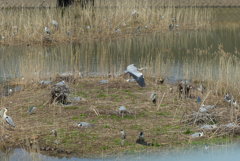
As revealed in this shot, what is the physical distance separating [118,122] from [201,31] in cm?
1102

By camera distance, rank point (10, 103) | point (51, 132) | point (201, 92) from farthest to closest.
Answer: point (201, 92), point (10, 103), point (51, 132)

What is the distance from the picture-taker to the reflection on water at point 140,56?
399 inches

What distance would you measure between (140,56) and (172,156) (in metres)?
7.01

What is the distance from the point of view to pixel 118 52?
13695 millimetres

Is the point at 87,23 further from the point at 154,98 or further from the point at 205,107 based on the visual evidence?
the point at 205,107

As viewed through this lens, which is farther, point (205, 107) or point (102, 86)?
point (102, 86)

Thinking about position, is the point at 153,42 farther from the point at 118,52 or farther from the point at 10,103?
the point at 10,103

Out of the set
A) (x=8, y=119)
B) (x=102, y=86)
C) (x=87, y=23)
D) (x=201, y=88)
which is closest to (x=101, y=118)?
(x=8, y=119)

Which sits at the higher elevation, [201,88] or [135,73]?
[135,73]

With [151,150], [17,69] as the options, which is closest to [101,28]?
[17,69]

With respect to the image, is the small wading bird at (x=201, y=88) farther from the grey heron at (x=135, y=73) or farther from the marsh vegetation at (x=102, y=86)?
the grey heron at (x=135, y=73)

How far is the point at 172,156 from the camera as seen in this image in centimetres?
636

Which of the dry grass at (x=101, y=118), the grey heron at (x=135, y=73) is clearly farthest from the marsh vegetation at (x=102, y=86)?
the grey heron at (x=135, y=73)

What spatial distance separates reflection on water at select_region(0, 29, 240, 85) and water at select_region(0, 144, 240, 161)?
7.61 feet
